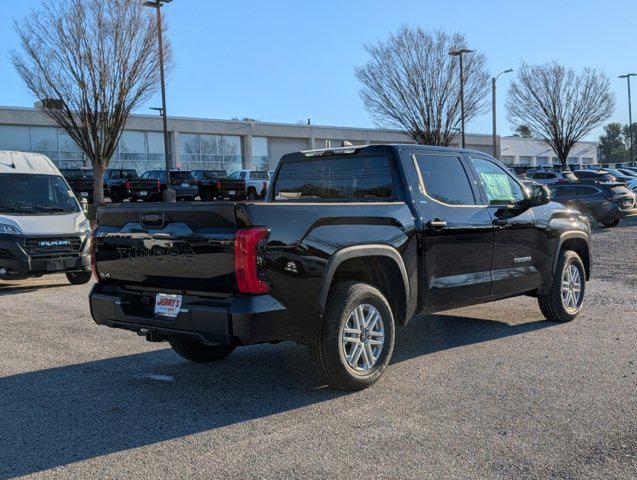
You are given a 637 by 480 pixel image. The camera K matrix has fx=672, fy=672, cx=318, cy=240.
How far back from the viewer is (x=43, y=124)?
139ft

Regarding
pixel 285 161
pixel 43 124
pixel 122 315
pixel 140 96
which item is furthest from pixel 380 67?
pixel 122 315

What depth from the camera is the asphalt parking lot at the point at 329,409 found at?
3736 mm

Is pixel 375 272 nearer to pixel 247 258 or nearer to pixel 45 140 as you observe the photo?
pixel 247 258

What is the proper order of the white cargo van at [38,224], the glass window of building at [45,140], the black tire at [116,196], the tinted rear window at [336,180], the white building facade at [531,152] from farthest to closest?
the white building facade at [531,152]
the glass window of building at [45,140]
the black tire at [116,196]
the white cargo van at [38,224]
the tinted rear window at [336,180]

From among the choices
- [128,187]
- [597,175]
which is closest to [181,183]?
[128,187]

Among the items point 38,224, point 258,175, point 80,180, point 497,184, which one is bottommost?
point 38,224

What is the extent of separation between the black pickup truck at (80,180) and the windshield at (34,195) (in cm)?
2059

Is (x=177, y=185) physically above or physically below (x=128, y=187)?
above

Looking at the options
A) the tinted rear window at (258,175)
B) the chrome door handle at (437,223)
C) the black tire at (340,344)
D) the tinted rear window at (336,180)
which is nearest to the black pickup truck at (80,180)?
the tinted rear window at (258,175)

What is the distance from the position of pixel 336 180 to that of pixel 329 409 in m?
2.30

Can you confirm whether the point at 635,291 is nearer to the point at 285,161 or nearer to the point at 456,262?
the point at 456,262

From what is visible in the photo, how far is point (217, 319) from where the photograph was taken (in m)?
4.46

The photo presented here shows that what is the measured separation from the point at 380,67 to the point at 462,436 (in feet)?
99.4

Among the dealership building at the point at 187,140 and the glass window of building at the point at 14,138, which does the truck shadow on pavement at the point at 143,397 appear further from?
the glass window of building at the point at 14,138
